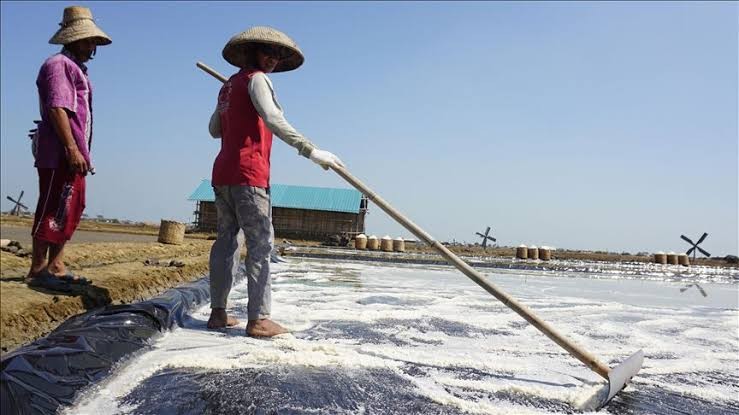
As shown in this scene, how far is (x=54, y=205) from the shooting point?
2.34m

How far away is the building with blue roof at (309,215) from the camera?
23203 millimetres

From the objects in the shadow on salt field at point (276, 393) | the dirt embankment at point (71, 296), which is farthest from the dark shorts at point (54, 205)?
the shadow on salt field at point (276, 393)

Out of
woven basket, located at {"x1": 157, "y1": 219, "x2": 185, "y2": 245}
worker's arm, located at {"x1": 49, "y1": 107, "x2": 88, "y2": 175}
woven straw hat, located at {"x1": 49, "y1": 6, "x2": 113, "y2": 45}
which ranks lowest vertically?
woven basket, located at {"x1": 157, "y1": 219, "x2": 185, "y2": 245}

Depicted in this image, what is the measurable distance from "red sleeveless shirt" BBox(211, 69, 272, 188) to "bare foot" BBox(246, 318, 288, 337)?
0.67 metres

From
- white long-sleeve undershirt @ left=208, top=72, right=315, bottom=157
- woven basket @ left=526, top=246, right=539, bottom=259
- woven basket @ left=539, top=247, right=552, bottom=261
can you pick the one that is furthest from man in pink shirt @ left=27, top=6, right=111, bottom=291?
woven basket @ left=539, top=247, right=552, bottom=261

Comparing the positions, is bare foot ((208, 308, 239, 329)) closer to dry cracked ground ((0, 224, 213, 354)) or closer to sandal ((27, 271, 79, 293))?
dry cracked ground ((0, 224, 213, 354))

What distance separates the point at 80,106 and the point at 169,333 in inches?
47.2

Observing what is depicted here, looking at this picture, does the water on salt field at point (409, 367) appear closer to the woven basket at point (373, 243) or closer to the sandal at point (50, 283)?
the sandal at point (50, 283)

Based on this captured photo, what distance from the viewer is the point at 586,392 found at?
5.74 feet

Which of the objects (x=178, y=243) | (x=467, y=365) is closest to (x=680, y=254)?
(x=178, y=243)

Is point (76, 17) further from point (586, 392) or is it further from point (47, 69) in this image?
point (586, 392)

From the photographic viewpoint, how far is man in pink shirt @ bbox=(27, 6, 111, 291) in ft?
7.47

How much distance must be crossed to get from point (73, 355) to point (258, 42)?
5.53 ft

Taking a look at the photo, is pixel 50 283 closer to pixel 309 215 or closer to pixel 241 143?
pixel 241 143
